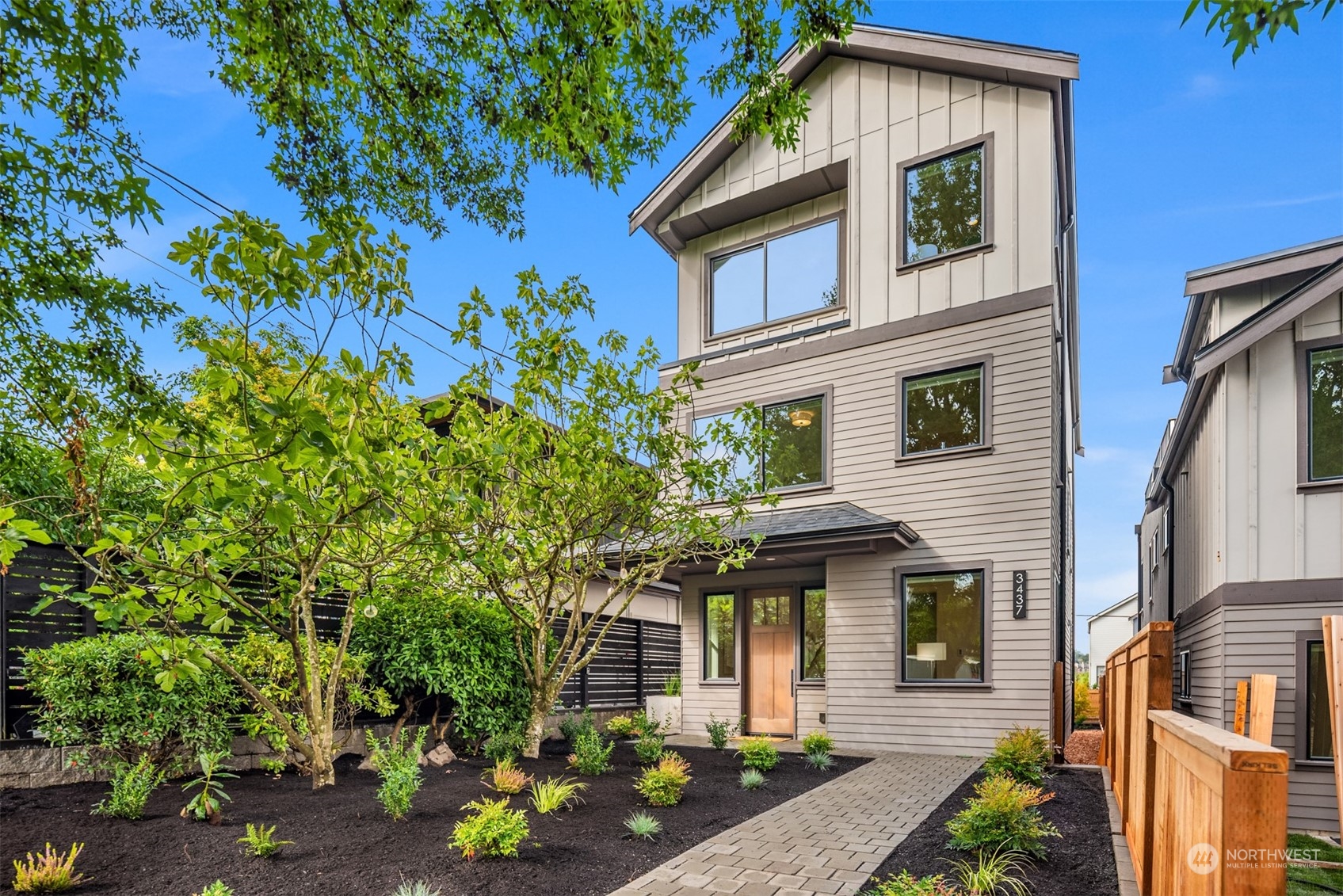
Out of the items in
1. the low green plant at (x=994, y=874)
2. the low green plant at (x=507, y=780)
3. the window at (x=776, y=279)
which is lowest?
the low green plant at (x=507, y=780)

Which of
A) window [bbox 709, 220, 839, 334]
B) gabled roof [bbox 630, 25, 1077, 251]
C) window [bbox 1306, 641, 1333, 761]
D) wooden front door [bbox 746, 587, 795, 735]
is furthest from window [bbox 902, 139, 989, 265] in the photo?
window [bbox 1306, 641, 1333, 761]

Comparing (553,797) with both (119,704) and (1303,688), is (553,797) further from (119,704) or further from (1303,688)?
(1303,688)

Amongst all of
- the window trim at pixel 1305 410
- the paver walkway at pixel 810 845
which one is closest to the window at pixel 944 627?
the paver walkway at pixel 810 845

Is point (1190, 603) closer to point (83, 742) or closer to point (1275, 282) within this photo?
point (1275, 282)

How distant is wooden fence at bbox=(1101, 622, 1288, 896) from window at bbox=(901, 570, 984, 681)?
18.4ft

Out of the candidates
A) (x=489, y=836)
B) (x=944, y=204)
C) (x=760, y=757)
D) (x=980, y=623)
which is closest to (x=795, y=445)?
(x=980, y=623)

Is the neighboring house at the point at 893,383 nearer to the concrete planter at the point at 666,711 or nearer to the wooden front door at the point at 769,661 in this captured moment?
the wooden front door at the point at 769,661

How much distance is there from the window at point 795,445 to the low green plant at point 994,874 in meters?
7.70

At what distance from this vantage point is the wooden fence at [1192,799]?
1.91m

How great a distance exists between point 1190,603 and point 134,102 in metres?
13.9

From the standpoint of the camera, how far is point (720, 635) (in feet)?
43.8

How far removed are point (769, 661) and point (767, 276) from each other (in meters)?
6.57

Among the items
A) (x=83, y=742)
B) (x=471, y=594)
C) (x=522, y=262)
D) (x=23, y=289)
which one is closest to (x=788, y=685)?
(x=471, y=594)

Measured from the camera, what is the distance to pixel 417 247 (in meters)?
5.57
